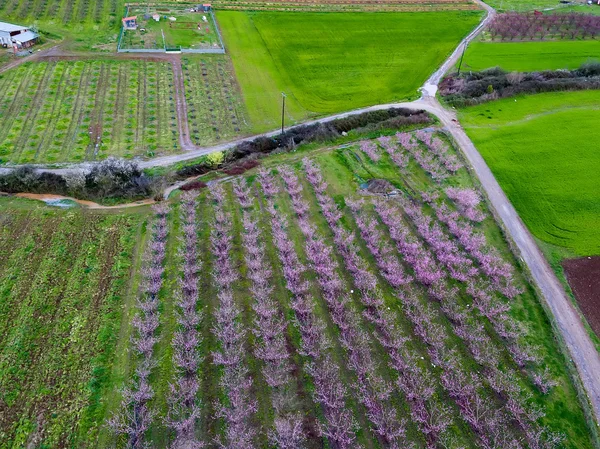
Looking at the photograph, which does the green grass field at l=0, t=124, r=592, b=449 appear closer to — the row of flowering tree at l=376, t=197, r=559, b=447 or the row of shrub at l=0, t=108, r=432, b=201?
the row of flowering tree at l=376, t=197, r=559, b=447

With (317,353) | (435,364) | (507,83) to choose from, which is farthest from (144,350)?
(507,83)

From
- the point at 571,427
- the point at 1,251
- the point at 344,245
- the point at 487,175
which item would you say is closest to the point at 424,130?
the point at 487,175

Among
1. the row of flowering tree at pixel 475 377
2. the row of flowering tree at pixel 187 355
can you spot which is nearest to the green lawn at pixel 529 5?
the row of flowering tree at pixel 475 377

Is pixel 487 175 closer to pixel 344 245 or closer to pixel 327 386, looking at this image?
pixel 344 245

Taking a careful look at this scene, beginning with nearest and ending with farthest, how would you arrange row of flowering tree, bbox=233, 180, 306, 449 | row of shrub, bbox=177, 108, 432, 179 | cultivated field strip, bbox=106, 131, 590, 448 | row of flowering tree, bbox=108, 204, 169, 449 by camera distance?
row of flowering tree, bbox=108, 204, 169, 449, row of flowering tree, bbox=233, 180, 306, 449, cultivated field strip, bbox=106, 131, 590, 448, row of shrub, bbox=177, 108, 432, 179

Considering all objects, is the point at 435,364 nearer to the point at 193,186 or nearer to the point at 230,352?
the point at 230,352

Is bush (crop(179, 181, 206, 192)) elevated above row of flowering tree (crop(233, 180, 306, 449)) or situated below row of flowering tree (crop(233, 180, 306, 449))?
above

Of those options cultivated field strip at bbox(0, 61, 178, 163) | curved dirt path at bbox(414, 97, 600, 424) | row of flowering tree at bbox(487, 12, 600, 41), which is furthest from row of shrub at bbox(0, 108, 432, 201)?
row of flowering tree at bbox(487, 12, 600, 41)
